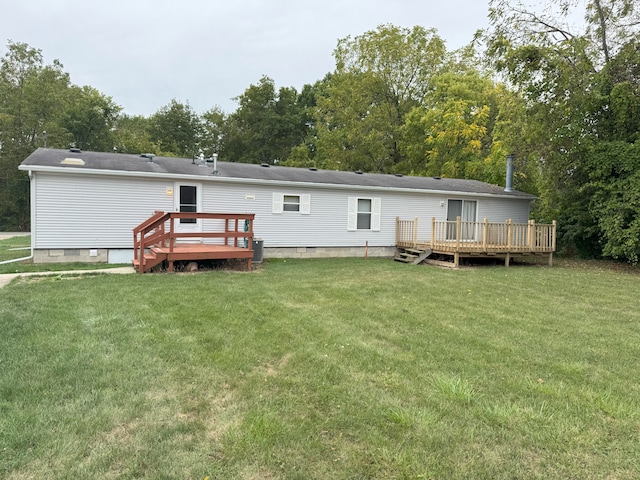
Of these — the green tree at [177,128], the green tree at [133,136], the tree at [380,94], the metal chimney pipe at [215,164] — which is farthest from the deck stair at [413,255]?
the green tree at [177,128]

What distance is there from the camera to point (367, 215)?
1321cm

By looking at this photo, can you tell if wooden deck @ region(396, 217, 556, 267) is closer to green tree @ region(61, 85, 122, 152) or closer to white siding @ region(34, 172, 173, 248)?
white siding @ region(34, 172, 173, 248)

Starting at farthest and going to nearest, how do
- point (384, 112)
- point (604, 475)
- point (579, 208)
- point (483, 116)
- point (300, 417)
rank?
point (384, 112) < point (483, 116) < point (579, 208) < point (300, 417) < point (604, 475)

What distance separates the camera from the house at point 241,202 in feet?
31.6

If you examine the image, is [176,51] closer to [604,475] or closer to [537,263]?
[537,263]

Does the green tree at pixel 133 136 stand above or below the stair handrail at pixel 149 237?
above

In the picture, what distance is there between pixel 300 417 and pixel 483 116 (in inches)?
873

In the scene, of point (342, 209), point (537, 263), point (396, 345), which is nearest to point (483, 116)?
point (537, 263)

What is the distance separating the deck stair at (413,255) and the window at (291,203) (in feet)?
11.3

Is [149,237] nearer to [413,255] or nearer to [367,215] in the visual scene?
[367,215]

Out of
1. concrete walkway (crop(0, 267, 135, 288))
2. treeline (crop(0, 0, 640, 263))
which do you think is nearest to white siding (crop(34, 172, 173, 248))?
concrete walkway (crop(0, 267, 135, 288))

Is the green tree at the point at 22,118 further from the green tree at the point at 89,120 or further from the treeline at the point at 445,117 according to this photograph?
the green tree at the point at 89,120

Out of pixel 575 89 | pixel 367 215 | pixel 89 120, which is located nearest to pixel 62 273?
pixel 367 215

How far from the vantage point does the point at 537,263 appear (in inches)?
511
